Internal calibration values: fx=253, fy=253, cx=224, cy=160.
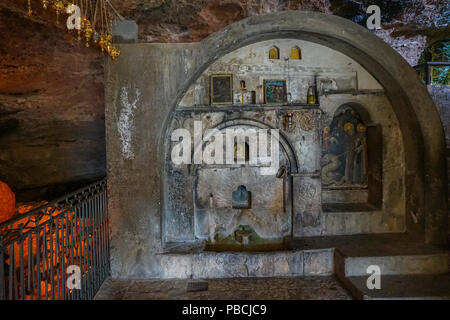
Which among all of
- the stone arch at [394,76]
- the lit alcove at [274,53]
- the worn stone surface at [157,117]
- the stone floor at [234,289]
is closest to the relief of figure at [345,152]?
the stone arch at [394,76]

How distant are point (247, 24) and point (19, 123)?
24.7 feet

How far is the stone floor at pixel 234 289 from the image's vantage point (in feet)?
14.4

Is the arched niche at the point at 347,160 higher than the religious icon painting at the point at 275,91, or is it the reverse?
the religious icon painting at the point at 275,91

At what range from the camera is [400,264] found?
187 inches

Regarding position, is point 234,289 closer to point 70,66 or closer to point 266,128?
point 266,128

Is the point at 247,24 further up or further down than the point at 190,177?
further up

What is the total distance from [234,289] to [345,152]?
443 cm

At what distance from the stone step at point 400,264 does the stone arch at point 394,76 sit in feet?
1.66

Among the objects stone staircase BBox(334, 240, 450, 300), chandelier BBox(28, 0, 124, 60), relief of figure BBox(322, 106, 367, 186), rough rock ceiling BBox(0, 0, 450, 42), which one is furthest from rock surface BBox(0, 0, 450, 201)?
stone staircase BBox(334, 240, 450, 300)

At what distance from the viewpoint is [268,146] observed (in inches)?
234

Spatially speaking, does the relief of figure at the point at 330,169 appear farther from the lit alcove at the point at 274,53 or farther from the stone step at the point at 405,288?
the lit alcove at the point at 274,53

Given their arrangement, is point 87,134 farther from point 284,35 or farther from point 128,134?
point 284,35
